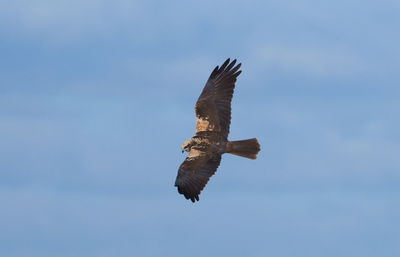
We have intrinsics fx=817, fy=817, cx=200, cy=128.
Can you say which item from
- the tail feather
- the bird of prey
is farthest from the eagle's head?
the tail feather

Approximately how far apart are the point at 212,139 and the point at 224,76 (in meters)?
2.50

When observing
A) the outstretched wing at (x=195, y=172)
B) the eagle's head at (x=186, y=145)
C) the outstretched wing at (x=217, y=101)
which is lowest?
the outstretched wing at (x=195, y=172)

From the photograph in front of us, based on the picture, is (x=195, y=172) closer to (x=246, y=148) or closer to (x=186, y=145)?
(x=186, y=145)

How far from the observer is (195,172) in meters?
28.5

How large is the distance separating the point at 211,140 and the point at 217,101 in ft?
5.14

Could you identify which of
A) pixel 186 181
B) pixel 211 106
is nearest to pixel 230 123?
pixel 211 106

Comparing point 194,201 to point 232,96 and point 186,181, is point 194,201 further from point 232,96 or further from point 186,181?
point 232,96

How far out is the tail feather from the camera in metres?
28.4

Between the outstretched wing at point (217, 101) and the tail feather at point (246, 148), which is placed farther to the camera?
the outstretched wing at point (217, 101)

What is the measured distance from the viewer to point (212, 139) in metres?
29.0

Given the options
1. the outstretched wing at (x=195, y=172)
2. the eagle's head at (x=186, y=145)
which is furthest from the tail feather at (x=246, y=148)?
the eagle's head at (x=186, y=145)

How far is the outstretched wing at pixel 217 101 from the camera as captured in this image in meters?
29.4

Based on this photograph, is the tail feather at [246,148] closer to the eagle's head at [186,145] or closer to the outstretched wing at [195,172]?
the outstretched wing at [195,172]

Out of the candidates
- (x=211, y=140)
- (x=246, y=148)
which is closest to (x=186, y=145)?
(x=211, y=140)
